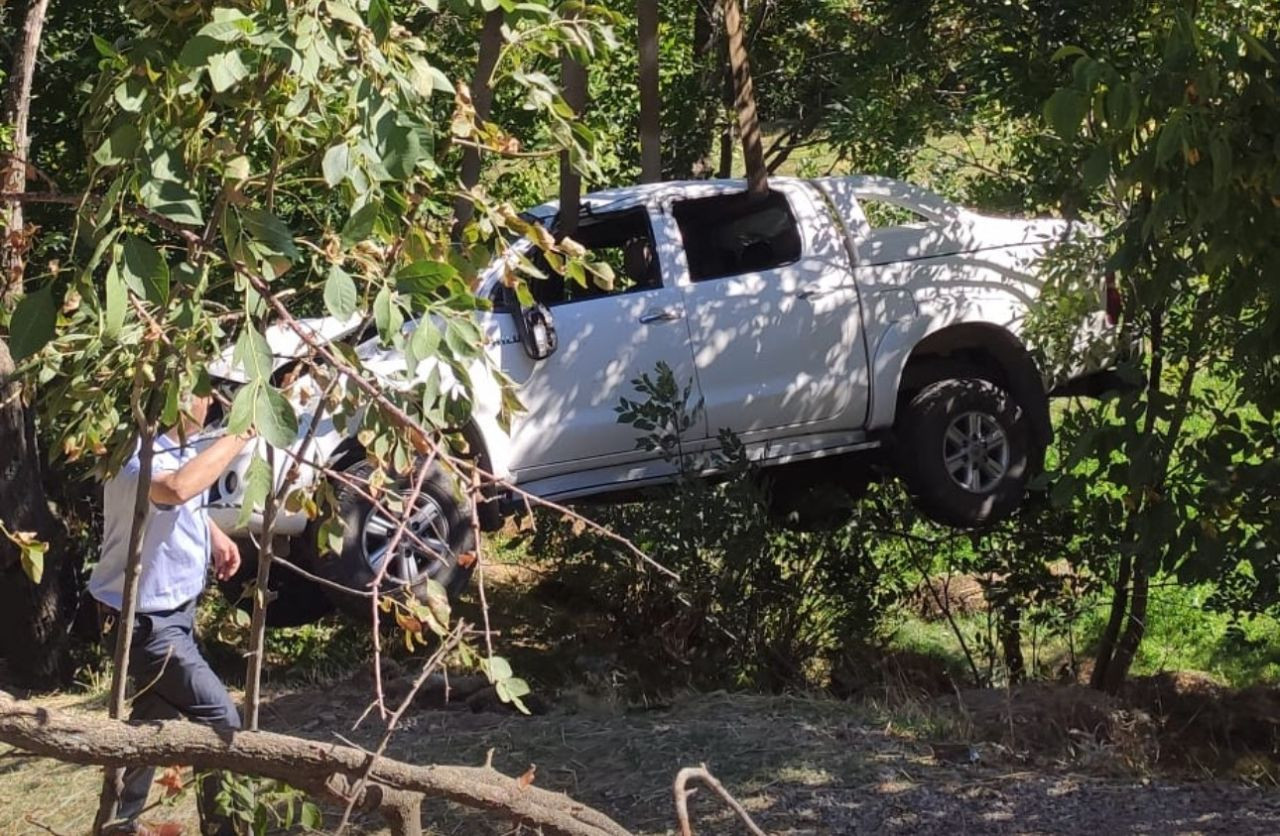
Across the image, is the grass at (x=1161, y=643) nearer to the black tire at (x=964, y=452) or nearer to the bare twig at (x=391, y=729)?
the black tire at (x=964, y=452)

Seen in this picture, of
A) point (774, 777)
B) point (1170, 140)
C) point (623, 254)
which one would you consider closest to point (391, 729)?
point (1170, 140)

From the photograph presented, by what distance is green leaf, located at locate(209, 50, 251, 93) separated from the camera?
262 cm

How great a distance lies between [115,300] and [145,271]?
0.06 metres

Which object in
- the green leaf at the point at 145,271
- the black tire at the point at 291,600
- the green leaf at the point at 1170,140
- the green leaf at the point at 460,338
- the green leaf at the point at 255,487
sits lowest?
the black tire at the point at 291,600

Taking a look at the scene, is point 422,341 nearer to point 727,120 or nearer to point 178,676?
point 178,676

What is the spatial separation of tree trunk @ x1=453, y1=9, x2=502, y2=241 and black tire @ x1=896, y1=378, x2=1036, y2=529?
3.54 m

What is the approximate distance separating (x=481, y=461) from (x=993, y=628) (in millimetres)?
3340

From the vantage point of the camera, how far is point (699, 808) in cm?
557

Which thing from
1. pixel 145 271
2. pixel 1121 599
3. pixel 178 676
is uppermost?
pixel 145 271

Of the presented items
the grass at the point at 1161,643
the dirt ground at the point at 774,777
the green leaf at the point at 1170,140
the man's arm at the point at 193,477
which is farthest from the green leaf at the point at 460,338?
the grass at the point at 1161,643

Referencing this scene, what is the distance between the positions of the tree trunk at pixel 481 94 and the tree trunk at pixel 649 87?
2.91m

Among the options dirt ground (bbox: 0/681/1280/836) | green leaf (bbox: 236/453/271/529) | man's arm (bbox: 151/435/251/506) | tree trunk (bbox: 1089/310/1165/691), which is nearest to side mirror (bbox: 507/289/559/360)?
dirt ground (bbox: 0/681/1280/836)

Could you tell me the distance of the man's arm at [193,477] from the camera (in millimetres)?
4301

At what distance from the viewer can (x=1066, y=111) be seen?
4312mm
